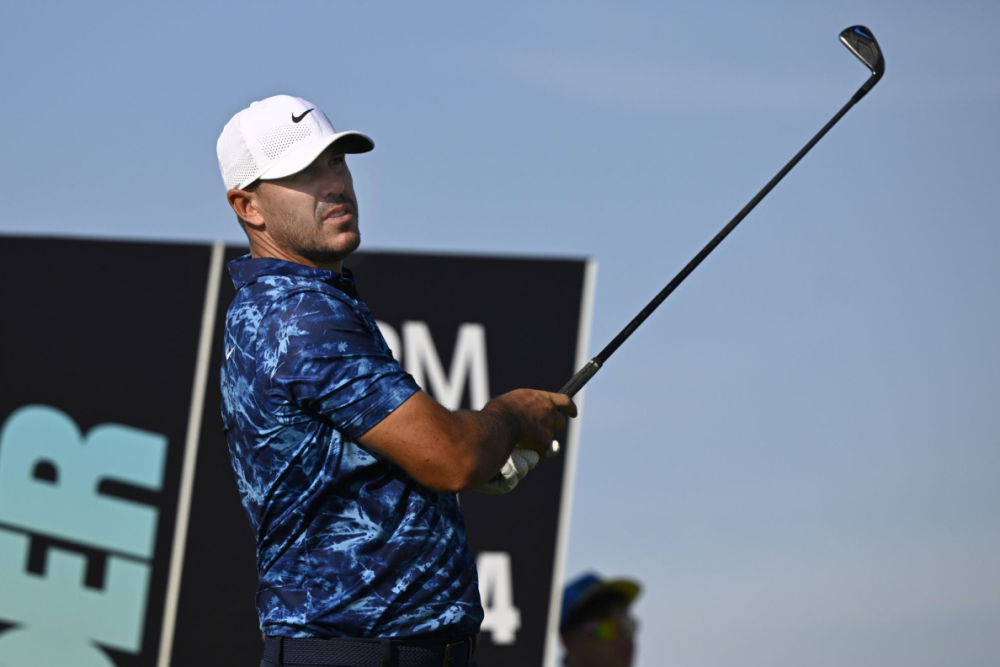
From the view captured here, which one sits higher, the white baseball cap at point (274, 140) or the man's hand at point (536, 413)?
the white baseball cap at point (274, 140)

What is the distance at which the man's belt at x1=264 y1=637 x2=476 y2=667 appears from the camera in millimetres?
2527

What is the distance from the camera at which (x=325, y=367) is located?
245 centimetres

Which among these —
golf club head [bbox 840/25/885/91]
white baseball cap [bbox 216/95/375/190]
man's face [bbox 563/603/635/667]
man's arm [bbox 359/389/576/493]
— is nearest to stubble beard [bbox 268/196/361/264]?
white baseball cap [bbox 216/95/375/190]

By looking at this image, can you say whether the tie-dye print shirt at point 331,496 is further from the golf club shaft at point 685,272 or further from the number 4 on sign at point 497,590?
the number 4 on sign at point 497,590

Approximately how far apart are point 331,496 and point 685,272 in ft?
3.97

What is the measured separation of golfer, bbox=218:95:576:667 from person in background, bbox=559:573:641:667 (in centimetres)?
368

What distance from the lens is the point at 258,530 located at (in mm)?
2682

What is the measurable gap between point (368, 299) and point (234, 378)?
515 centimetres

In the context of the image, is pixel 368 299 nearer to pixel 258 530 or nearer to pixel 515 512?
pixel 515 512

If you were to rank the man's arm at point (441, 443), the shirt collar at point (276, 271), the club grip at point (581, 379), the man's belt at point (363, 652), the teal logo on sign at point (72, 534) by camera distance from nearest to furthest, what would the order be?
1. the man's arm at point (441, 443)
2. the man's belt at point (363, 652)
3. the shirt collar at point (276, 271)
4. the club grip at point (581, 379)
5. the teal logo on sign at point (72, 534)

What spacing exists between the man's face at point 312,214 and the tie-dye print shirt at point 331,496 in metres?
0.13

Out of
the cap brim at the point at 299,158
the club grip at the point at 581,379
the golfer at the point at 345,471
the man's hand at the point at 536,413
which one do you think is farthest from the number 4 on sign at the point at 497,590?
the cap brim at the point at 299,158

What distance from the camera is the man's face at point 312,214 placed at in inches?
107

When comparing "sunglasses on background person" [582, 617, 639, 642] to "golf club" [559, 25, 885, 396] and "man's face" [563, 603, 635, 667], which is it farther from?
"golf club" [559, 25, 885, 396]
